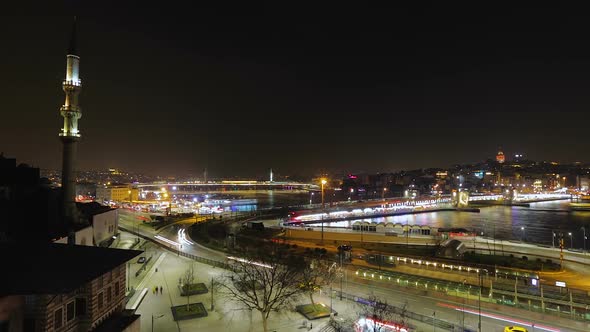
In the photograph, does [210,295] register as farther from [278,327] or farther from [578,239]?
[578,239]

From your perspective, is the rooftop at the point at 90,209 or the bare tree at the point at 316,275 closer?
the bare tree at the point at 316,275

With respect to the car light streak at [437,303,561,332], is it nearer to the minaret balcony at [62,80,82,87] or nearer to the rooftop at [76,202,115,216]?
the rooftop at [76,202,115,216]

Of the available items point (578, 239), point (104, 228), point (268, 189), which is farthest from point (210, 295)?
point (268, 189)

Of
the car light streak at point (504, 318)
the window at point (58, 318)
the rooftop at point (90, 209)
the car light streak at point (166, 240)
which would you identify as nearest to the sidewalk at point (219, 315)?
the car light streak at point (504, 318)

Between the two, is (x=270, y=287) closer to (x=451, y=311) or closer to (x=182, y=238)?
(x=451, y=311)

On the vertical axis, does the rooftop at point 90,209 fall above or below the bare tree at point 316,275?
above

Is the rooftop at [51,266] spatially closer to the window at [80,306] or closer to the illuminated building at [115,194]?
the window at [80,306]

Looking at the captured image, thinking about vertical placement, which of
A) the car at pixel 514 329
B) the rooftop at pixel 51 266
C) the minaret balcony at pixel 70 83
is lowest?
the car at pixel 514 329
